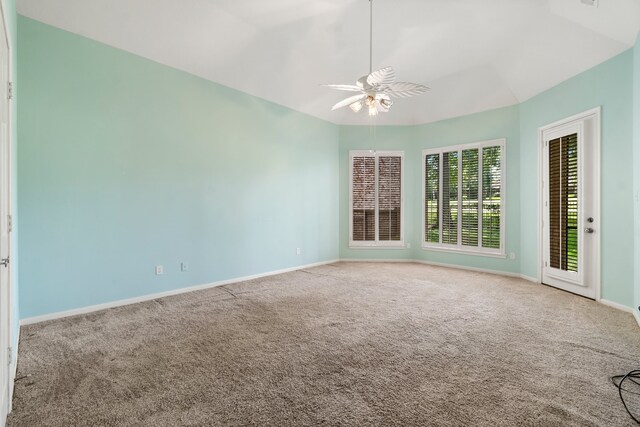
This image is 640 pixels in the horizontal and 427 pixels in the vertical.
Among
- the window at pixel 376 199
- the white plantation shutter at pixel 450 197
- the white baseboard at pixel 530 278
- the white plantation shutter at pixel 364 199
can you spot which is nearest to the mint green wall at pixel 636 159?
the white baseboard at pixel 530 278

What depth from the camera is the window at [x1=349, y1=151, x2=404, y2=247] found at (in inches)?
284

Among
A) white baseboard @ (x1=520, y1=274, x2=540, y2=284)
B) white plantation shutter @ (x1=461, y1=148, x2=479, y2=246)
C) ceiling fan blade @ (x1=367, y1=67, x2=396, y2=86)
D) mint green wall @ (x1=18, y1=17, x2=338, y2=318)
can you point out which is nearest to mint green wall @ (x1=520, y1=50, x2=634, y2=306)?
white baseboard @ (x1=520, y1=274, x2=540, y2=284)

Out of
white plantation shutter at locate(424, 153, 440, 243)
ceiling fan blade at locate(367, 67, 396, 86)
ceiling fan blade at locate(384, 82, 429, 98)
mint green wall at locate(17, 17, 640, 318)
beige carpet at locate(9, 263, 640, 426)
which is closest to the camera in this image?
beige carpet at locate(9, 263, 640, 426)

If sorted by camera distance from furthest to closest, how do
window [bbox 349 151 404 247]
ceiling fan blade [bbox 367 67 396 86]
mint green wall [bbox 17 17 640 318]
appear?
window [bbox 349 151 404 247], mint green wall [bbox 17 17 640 318], ceiling fan blade [bbox 367 67 396 86]

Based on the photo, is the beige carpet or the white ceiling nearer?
the beige carpet

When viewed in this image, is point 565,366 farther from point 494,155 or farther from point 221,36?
point 221,36

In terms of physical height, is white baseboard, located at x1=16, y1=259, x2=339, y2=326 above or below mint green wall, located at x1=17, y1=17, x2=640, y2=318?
below

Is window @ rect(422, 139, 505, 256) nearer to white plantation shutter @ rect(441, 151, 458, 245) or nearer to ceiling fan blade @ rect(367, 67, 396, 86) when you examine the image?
white plantation shutter @ rect(441, 151, 458, 245)

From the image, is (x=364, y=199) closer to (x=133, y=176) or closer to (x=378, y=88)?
(x=378, y=88)

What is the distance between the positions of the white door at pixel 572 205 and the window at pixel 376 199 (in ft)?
9.17

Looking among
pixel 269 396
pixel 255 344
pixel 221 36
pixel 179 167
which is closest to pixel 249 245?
pixel 179 167

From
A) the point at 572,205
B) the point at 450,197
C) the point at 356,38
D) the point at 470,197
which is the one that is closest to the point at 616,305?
the point at 572,205

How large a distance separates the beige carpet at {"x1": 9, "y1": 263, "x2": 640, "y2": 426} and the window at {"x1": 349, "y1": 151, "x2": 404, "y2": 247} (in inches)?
117

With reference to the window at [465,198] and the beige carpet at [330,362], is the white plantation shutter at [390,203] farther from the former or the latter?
the beige carpet at [330,362]
